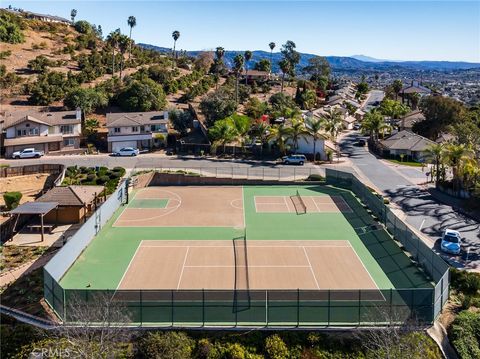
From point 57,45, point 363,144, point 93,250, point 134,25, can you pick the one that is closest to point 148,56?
point 134,25

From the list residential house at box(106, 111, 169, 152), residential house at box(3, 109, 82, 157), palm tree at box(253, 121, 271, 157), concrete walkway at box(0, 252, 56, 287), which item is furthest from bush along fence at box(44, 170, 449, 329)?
residential house at box(106, 111, 169, 152)

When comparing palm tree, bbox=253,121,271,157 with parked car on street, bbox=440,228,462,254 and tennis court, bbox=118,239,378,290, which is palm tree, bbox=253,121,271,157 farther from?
parked car on street, bbox=440,228,462,254

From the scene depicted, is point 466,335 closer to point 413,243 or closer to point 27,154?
point 413,243

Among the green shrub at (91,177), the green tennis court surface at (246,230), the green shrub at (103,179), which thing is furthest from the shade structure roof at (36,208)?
the green shrub at (91,177)

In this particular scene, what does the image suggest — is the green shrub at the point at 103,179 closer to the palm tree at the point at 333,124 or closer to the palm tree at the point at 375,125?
the palm tree at the point at 333,124

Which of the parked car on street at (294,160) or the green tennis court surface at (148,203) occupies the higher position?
the parked car on street at (294,160)

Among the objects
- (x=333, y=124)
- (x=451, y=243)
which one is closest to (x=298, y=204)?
(x=451, y=243)

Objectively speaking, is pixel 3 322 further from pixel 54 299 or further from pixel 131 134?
pixel 131 134
